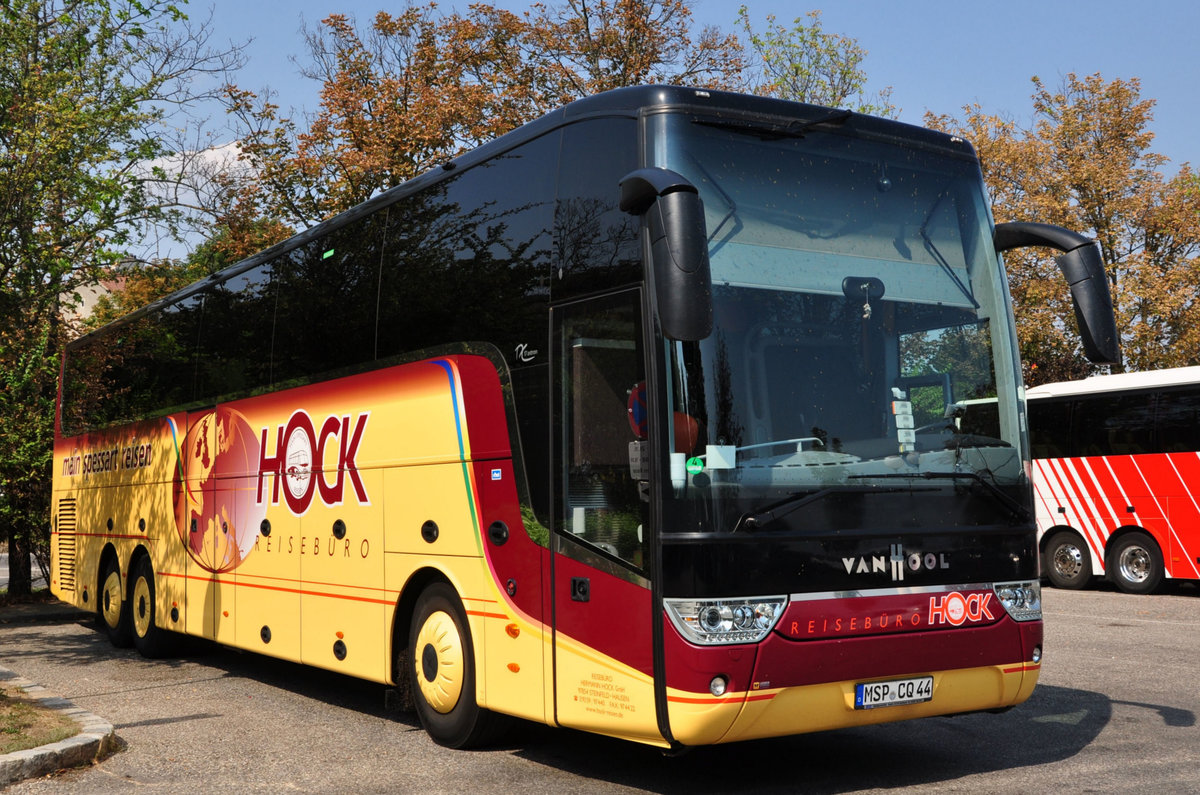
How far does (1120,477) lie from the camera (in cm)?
2028

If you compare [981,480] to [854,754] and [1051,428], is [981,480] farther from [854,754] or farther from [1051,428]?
[1051,428]

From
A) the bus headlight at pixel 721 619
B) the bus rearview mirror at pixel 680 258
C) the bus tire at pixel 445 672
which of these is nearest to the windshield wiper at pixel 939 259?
the bus rearview mirror at pixel 680 258

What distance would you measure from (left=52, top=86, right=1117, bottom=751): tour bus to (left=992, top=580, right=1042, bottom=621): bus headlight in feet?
0.05

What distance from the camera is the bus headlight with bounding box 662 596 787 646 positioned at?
6109 mm

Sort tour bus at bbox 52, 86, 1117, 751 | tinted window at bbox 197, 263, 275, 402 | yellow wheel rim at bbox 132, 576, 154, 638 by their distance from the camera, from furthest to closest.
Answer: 1. yellow wheel rim at bbox 132, 576, 154, 638
2. tinted window at bbox 197, 263, 275, 402
3. tour bus at bbox 52, 86, 1117, 751

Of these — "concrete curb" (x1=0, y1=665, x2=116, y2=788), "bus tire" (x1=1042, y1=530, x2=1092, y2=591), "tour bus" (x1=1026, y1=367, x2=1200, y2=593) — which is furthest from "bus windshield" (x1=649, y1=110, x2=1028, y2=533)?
"bus tire" (x1=1042, y1=530, x2=1092, y2=591)

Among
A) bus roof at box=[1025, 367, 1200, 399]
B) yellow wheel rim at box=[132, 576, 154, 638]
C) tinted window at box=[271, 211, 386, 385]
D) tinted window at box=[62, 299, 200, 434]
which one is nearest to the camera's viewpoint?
tinted window at box=[271, 211, 386, 385]

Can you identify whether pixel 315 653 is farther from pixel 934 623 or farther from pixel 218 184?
pixel 218 184

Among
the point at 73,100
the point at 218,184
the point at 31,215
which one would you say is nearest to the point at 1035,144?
the point at 218,184

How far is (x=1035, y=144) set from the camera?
31703 millimetres

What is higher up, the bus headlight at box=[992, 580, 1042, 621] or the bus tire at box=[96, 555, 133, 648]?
the bus headlight at box=[992, 580, 1042, 621]

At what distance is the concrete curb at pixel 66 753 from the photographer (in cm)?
730

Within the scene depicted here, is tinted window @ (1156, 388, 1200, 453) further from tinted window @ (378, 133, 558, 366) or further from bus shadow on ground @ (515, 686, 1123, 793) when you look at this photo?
tinted window @ (378, 133, 558, 366)

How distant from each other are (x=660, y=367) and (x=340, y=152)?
2089 centimetres
